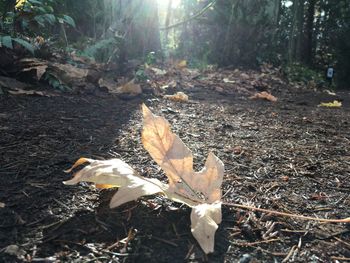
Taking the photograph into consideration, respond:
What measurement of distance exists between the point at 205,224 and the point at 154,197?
30 centimetres

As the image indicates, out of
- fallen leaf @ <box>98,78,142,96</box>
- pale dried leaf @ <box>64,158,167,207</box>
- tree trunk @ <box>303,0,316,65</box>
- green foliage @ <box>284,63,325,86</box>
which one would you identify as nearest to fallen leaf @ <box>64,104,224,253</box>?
pale dried leaf @ <box>64,158,167,207</box>

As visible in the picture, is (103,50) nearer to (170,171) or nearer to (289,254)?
(170,171)

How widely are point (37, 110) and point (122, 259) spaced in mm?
1697

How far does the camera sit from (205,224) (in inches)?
38.5

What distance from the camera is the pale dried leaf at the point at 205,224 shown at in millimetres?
948

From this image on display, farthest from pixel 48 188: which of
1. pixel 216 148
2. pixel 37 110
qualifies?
pixel 37 110

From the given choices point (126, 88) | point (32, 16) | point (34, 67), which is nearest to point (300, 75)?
point (126, 88)

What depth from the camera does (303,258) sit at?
98cm

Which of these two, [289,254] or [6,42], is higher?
[6,42]

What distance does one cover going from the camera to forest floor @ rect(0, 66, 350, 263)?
98 centimetres

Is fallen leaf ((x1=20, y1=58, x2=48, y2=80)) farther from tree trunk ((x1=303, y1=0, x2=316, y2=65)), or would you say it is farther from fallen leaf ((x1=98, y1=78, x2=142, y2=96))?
tree trunk ((x1=303, y1=0, x2=316, y2=65))

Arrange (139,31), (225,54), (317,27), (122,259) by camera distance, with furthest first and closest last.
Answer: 1. (317,27)
2. (225,54)
3. (139,31)
4. (122,259)

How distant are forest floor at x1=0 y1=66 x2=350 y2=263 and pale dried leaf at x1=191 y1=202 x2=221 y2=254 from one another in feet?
0.11

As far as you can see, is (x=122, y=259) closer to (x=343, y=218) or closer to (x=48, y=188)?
(x=48, y=188)
